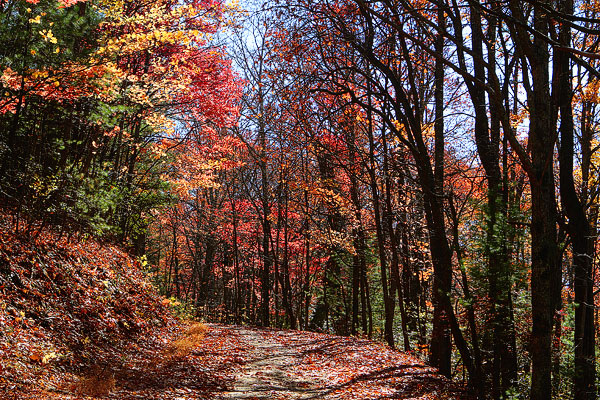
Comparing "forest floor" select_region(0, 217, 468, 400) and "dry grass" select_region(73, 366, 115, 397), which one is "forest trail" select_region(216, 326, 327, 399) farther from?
"dry grass" select_region(73, 366, 115, 397)

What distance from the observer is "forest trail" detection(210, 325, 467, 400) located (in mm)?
7266

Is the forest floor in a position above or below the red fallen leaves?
above

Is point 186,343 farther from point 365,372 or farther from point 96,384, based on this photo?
point 96,384

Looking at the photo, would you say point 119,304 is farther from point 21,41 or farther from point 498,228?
point 498,228

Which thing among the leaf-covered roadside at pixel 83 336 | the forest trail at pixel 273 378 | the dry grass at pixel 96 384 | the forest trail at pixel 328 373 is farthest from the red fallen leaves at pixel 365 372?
the dry grass at pixel 96 384

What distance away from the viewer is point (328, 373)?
8859 millimetres

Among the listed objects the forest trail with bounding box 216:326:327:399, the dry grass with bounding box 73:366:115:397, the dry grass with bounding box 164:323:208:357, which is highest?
the dry grass with bounding box 73:366:115:397

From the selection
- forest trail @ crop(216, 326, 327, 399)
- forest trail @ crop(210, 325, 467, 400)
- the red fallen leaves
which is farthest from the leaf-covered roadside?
the red fallen leaves

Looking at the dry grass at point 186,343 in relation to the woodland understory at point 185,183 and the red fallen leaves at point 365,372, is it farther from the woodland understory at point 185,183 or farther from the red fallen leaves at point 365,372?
the red fallen leaves at point 365,372

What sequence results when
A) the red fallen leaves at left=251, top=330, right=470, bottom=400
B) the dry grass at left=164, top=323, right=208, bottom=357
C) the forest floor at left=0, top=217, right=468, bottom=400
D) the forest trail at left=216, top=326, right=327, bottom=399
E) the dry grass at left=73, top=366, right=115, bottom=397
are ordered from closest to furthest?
the dry grass at left=73, top=366, right=115, bottom=397 < the forest floor at left=0, top=217, right=468, bottom=400 < the forest trail at left=216, top=326, right=327, bottom=399 < the red fallen leaves at left=251, top=330, right=470, bottom=400 < the dry grass at left=164, top=323, right=208, bottom=357

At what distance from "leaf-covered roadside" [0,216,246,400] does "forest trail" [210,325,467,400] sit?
60 cm

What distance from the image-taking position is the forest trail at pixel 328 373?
23.8ft

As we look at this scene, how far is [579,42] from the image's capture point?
10.8 metres

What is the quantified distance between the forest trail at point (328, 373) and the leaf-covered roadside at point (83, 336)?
0.60m
